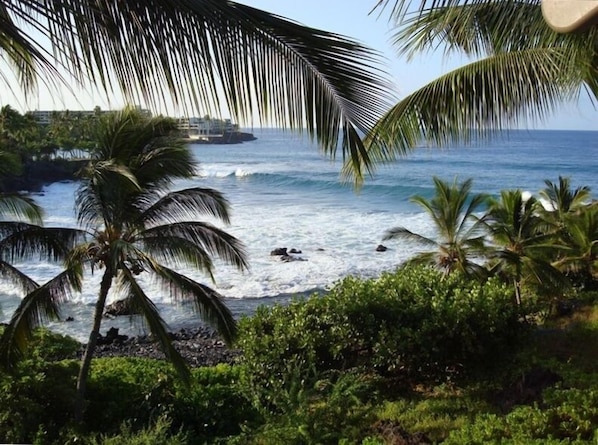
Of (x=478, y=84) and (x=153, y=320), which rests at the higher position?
(x=478, y=84)

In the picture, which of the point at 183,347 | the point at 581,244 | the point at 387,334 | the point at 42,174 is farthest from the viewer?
the point at 42,174

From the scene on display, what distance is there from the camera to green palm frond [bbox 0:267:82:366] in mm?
6820

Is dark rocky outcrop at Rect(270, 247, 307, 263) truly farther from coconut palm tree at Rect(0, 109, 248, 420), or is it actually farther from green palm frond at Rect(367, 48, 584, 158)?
green palm frond at Rect(367, 48, 584, 158)

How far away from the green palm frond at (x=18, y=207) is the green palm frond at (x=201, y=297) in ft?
8.98

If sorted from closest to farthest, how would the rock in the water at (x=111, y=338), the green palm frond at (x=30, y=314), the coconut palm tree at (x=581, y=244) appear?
the green palm frond at (x=30, y=314), the coconut palm tree at (x=581, y=244), the rock in the water at (x=111, y=338)

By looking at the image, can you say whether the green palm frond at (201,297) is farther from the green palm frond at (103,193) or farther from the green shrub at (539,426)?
the green shrub at (539,426)

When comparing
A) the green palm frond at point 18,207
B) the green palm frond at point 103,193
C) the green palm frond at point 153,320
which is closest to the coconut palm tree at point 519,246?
the green palm frond at point 153,320

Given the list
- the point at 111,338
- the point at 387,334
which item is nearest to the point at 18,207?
the point at 387,334

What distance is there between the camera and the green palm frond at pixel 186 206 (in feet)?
25.6

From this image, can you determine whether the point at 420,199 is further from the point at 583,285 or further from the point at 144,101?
the point at 144,101

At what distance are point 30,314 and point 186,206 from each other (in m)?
2.26

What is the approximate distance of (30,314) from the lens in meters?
6.89

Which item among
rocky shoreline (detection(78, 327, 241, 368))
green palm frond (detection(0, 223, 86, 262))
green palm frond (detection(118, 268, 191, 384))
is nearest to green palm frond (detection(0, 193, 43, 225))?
green palm frond (detection(0, 223, 86, 262))

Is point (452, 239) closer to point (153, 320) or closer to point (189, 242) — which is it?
point (189, 242)
